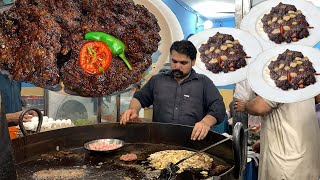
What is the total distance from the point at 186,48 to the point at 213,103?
0.68 meters

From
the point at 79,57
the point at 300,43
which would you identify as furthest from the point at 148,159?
the point at 300,43

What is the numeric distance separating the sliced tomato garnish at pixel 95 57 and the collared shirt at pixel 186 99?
137cm

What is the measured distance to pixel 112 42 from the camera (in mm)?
2197

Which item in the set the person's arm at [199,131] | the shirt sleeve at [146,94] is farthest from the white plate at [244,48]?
the shirt sleeve at [146,94]

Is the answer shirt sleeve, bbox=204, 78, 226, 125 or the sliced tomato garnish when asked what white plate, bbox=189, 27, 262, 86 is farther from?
the sliced tomato garnish

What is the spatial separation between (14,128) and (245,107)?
240 centimetres

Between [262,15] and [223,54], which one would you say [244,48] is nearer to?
[223,54]

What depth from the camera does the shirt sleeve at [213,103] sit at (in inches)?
131

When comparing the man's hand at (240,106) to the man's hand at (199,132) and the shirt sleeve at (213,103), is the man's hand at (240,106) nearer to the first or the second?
the shirt sleeve at (213,103)

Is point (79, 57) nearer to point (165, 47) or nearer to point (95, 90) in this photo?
point (95, 90)

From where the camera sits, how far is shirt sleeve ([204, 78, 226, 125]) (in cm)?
332

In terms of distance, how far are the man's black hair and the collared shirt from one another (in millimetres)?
398

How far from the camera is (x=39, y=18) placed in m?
2.03

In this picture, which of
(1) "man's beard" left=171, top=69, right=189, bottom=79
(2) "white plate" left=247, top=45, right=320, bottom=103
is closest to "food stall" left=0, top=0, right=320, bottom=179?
(2) "white plate" left=247, top=45, right=320, bottom=103
